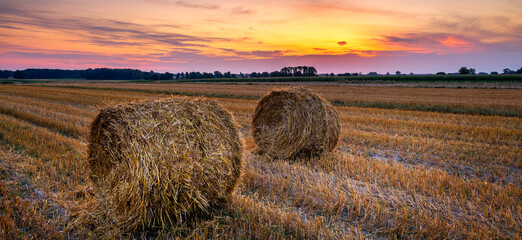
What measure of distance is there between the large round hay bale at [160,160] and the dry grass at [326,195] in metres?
0.25

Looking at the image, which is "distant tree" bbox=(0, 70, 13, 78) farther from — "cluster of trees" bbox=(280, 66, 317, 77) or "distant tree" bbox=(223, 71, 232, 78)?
"cluster of trees" bbox=(280, 66, 317, 77)

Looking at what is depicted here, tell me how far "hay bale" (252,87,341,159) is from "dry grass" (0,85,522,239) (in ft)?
1.10

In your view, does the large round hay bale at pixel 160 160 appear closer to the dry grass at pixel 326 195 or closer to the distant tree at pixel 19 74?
the dry grass at pixel 326 195

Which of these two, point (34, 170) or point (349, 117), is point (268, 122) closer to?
point (34, 170)

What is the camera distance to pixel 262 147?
25.7 feet

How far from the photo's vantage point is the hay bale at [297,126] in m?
7.22

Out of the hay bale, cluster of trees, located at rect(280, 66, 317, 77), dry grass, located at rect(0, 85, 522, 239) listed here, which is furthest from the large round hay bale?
cluster of trees, located at rect(280, 66, 317, 77)

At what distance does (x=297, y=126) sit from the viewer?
7.39m

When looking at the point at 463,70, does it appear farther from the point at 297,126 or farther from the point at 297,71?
the point at 297,126

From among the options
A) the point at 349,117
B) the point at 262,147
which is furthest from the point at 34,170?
the point at 349,117

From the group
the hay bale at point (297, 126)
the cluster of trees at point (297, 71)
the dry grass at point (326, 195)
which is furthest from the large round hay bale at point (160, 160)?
the cluster of trees at point (297, 71)

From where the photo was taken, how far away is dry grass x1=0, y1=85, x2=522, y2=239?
3.91 metres

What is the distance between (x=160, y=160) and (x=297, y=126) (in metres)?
4.14

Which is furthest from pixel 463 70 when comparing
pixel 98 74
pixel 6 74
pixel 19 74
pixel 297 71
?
pixel 6 74
